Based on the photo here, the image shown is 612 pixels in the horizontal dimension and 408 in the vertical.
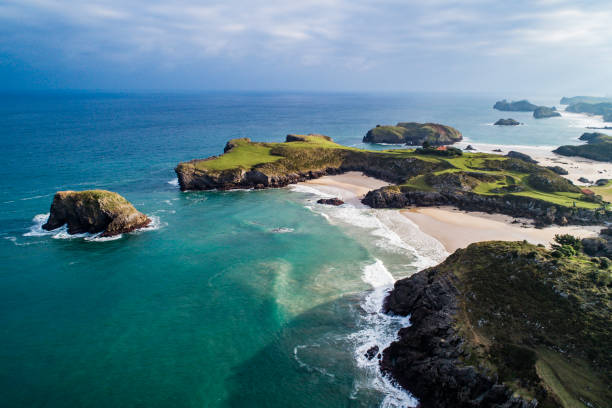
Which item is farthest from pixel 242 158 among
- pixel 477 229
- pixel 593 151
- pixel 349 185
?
pixel 593 151

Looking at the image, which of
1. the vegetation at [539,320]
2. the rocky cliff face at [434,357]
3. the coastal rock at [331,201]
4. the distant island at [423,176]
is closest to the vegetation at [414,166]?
the distant island at [423,176]

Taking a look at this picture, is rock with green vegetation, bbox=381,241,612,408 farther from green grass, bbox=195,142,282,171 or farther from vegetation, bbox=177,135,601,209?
green grass, bbox=195,142,282,171

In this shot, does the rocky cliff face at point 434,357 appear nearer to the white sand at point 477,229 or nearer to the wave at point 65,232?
the white sand at point 477,229

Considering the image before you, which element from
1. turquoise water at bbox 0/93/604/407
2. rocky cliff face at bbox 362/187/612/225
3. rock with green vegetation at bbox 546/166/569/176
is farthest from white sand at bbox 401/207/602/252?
rock with green vegetation at bbox 546/166/569/176

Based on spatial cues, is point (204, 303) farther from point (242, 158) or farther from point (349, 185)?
point (242, 158)

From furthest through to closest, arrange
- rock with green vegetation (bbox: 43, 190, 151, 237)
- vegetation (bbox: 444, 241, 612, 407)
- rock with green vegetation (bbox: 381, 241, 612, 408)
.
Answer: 1. rock with green vegetation (bbox: 43, 190, 151, 237)
2. rock with green vegetation (bbox: 381, 241, 612, 408)
3. vegetation (bbox: 444, 241, 612, 407)
